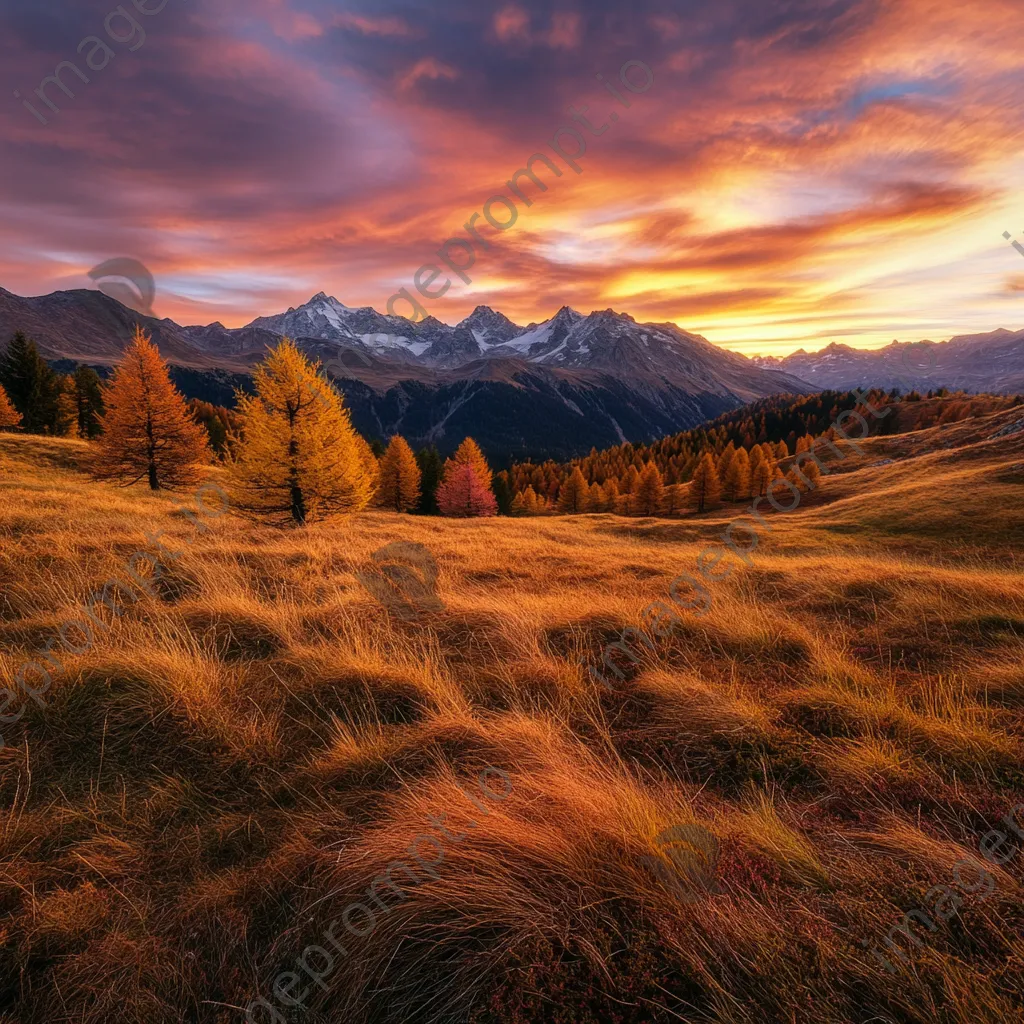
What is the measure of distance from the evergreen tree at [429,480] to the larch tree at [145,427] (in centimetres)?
3360

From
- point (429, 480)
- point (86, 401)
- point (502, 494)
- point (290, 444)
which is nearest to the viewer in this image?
point (290, 444)

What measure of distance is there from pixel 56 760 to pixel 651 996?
4002mm

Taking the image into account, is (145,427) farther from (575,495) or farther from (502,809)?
(575,495)

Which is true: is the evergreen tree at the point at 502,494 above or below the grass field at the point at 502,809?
below

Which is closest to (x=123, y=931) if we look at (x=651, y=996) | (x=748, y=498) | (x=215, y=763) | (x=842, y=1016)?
(x=215, y=763)

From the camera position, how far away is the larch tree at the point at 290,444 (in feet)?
58.0

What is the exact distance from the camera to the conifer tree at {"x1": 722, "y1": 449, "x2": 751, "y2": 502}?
6638 cm

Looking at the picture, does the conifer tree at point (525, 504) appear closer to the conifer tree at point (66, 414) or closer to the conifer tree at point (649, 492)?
the conifer tree at point (649, 492)

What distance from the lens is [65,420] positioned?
5747 centimetres

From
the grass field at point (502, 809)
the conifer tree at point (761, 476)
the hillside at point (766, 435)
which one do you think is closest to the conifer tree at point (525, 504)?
the hillside at point (766, 435)

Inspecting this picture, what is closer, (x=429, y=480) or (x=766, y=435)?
(x=429, y=480)

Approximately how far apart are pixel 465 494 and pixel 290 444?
36.2m

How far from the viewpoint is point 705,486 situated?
6781cm

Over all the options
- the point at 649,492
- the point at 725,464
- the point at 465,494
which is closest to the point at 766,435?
the point at 725,464
